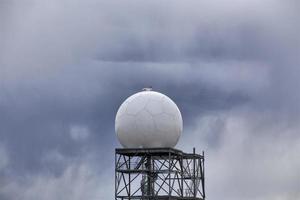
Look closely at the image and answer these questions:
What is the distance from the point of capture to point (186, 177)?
134m

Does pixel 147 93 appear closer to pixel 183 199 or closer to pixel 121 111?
pixel 121 111

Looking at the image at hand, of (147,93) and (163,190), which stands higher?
(147,93)

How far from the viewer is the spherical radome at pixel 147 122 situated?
13125 centimetres

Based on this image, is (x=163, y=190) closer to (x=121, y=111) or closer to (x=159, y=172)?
(x=159, y=172)

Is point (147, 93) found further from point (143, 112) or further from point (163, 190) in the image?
point (163, 190)

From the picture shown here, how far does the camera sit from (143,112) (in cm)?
13150

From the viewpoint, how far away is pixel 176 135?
133250mm

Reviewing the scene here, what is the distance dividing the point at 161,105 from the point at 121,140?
241 inches

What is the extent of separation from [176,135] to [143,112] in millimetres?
4911

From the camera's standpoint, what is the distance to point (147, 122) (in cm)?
13112

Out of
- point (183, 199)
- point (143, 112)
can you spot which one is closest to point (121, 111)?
point (143, 112)

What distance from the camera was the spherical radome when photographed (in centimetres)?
13125

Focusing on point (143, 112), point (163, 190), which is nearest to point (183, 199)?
point (163, 190)

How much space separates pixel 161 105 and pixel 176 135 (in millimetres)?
Answer: 3903
